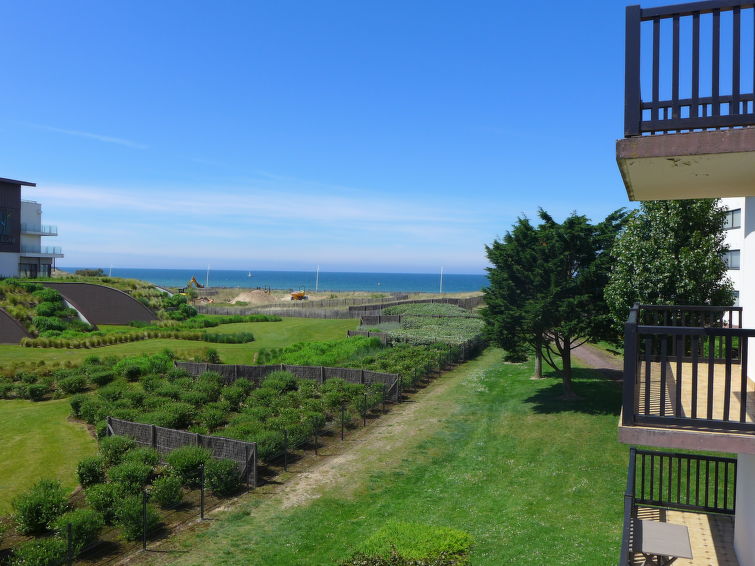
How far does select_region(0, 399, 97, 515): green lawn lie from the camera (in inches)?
732

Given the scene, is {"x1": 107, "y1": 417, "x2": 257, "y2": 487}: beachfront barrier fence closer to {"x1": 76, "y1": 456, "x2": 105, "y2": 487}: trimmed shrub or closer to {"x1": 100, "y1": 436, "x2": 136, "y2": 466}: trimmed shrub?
{"x1": 100, "y1": 436, "x2": 136, "y2": 466}: trimmed shrub

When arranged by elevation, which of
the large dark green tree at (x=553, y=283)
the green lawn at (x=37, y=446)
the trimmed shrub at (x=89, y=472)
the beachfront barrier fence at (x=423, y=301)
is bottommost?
the green lawn at (x=37, y=446)

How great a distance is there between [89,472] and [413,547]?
11.1 m

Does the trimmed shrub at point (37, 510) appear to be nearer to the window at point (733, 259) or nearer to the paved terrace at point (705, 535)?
the paved terrace at point (705, 535)

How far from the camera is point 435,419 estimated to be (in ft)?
84.4

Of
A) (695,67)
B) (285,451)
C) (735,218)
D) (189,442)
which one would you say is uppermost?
(735,218)

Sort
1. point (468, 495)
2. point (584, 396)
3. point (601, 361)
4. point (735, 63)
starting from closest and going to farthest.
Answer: point (735, 63)
point (468, 495)
point (584, 396)
point (601, 361)

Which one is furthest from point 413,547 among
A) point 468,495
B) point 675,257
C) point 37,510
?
point 675,257

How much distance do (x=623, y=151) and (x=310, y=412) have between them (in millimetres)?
20168

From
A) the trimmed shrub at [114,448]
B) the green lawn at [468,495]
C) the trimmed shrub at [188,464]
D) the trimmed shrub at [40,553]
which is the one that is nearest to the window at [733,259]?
the green lawn at [468,495]

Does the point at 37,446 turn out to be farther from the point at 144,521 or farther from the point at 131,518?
the point at 144,521

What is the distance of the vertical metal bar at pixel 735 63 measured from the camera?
5.50 m

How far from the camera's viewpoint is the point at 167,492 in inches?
633

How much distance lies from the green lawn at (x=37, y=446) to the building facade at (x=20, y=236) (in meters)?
43.2
